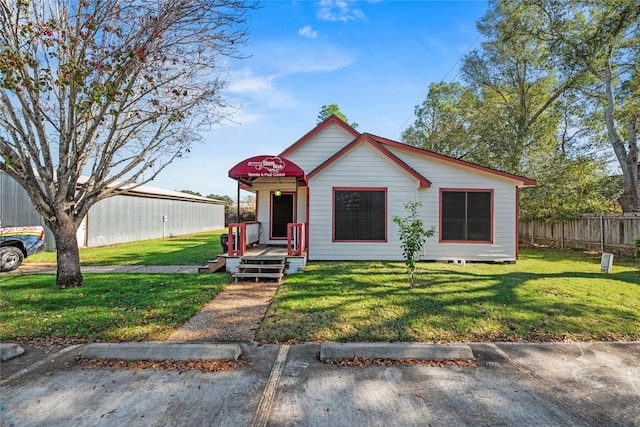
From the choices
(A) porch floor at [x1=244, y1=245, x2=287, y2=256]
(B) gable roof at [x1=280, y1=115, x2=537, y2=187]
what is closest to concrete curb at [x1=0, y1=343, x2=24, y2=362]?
(A) porch floor at [x1=244, y1=245, x2=287, y2=256]

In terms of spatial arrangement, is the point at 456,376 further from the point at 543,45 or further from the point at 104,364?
the point at 543,45

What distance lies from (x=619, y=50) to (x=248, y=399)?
20.5 m

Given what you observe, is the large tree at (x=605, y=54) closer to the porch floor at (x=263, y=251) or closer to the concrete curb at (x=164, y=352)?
the porch floor at (x=263, y=251)

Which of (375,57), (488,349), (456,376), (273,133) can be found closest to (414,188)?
(375,57)

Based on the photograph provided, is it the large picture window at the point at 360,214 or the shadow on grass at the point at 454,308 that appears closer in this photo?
the shadow on grass at the point at 454,308

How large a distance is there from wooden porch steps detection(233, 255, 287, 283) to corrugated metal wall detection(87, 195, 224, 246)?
426 inches

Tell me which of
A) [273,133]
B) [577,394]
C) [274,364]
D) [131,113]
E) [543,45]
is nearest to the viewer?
[577,394]

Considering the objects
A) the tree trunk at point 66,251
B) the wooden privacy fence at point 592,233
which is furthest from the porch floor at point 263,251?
the wooden privacy fence at point 592,233

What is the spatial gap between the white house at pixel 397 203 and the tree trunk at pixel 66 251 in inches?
168

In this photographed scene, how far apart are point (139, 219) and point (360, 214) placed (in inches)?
578

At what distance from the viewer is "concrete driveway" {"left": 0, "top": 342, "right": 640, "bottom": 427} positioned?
261cm

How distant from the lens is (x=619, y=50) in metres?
14.1

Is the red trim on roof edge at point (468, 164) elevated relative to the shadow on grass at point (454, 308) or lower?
elevated

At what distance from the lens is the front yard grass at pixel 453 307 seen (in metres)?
4.40
